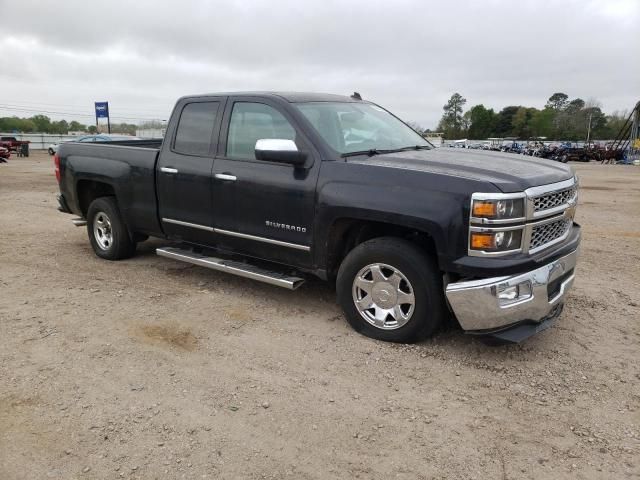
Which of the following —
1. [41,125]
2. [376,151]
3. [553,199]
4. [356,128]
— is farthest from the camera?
[41,125]

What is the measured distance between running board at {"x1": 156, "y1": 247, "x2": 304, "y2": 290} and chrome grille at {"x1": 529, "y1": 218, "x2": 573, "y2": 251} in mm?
1899

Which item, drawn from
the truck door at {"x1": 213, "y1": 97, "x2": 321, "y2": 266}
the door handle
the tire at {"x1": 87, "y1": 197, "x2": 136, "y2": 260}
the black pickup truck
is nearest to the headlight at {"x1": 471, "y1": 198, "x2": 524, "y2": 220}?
the black pickup truck

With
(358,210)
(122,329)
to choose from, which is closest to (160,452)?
(122,329)

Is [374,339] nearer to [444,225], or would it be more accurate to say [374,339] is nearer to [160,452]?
[444,225]

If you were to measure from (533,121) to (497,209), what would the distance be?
4609 inches

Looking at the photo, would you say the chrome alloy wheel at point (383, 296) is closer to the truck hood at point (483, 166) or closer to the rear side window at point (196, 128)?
the truck hood at point (483, 166)

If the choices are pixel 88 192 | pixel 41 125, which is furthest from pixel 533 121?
pixel 88 192

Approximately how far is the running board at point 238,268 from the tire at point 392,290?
1.65ft

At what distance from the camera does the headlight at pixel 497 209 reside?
3.57 metres

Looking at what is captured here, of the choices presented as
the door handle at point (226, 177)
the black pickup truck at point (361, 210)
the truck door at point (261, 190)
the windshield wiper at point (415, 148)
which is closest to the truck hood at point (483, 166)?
the black pickup truck at point (361, 210)

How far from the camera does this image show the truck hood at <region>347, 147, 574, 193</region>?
3.71 metres

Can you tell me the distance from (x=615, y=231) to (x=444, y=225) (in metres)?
6.63

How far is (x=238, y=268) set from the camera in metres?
5.02

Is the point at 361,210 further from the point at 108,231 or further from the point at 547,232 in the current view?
the point at 108,231
